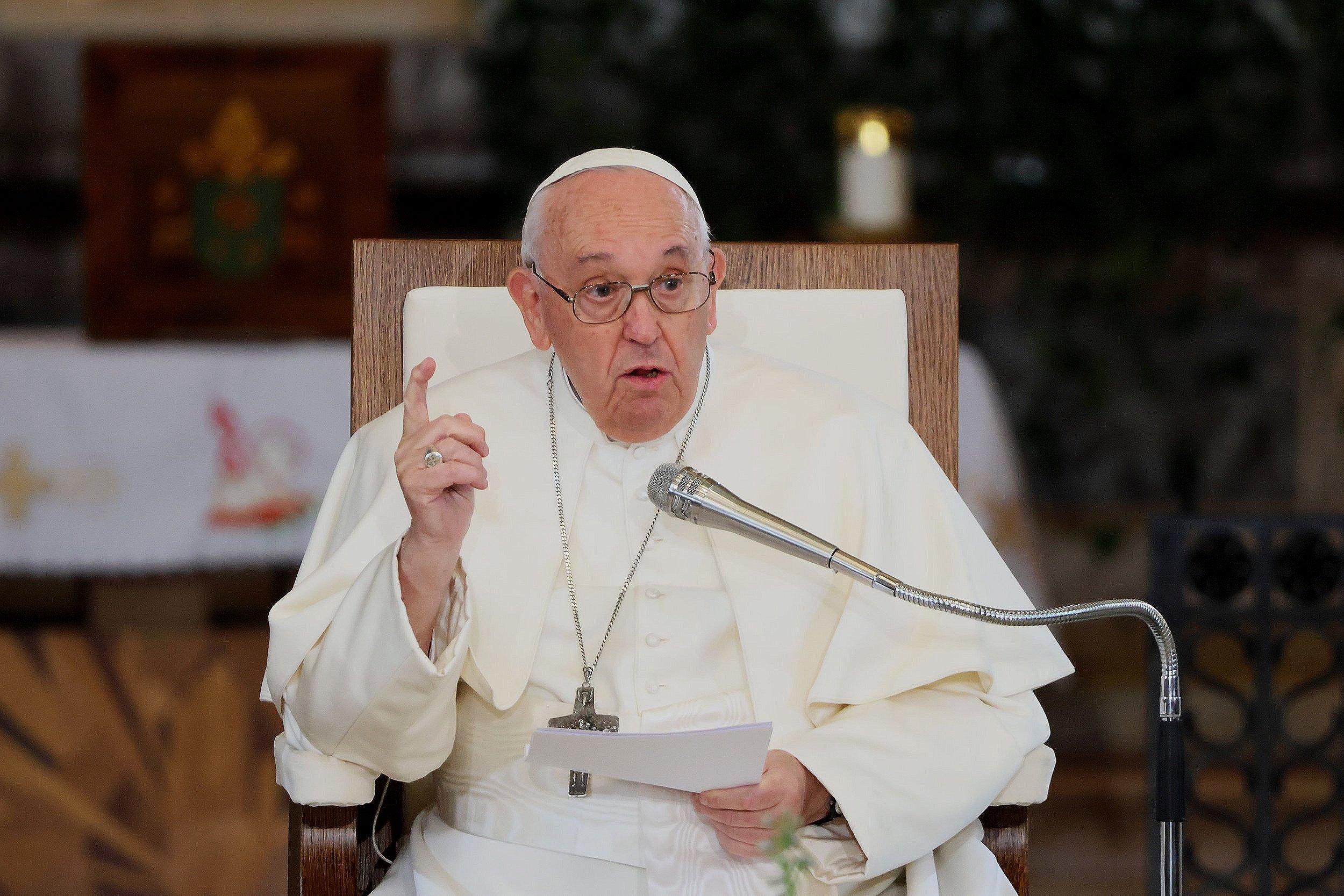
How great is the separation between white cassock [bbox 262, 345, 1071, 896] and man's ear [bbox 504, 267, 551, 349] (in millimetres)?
103

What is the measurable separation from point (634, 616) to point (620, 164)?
614 mm

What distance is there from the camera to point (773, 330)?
2.46 metres

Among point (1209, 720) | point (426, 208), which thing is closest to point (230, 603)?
point (426, 208)

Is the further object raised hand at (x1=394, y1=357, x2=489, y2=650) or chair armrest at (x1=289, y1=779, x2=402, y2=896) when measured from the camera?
chair armrest at (x1=289, y1=779, x2=402, y2=896)

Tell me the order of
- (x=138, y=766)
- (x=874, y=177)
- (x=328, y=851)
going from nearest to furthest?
1. (x=328, y=851)
2. (x=874, y=177)
3. (x=138, y=766)

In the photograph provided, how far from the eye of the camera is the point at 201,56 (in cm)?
473

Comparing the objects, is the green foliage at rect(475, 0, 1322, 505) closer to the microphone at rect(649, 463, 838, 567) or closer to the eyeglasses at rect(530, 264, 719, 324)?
the eyeglasses at rect(530, 264, 719, 324)

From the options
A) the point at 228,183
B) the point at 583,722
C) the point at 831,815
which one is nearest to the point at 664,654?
the point at 583,722

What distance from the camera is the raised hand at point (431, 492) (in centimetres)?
180

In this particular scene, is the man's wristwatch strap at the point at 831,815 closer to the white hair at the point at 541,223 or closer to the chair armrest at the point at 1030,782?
the chair armrest at the point at 1030,782

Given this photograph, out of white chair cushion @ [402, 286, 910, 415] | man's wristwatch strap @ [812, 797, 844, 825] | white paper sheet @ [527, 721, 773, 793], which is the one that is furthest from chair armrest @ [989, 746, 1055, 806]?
white chair cushion @ [402, 286, 910, 415]

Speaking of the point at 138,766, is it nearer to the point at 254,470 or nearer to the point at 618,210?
the point at 254,470

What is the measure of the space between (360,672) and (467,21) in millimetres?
4460

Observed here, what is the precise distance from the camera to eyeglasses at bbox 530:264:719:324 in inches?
81.6
